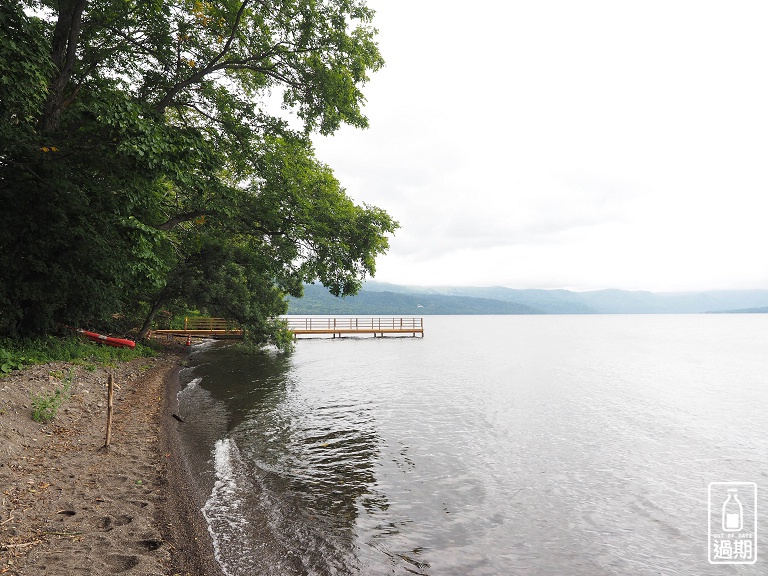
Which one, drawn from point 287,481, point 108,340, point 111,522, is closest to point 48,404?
point 111,522

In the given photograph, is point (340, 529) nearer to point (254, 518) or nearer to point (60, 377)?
point (254, 518)

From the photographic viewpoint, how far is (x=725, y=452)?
42.4 ft

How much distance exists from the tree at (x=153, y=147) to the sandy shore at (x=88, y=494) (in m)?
3.77

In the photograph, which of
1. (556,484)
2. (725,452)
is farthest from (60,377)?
(725,452)

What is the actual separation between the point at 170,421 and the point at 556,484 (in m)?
11.3

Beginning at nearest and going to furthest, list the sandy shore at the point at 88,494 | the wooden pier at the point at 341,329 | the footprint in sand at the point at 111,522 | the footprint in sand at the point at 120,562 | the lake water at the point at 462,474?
the footprint in sand at the point at 120,562
the sandy shore at the point at 88,494
the footprint in sand at the point at 111,522
the lake water at the point at 462,474
the wooden pier at the point at 341,329

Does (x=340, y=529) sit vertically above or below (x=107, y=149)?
below

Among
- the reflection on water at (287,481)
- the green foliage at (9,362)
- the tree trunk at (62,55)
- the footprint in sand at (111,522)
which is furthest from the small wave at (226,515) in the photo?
the tree trunk at (62,55)

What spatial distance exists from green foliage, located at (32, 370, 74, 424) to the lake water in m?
3.16

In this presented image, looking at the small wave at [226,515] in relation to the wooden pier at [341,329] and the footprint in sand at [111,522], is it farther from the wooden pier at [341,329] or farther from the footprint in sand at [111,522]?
the wooden pier at [341,329]

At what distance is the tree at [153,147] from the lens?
33.9ft

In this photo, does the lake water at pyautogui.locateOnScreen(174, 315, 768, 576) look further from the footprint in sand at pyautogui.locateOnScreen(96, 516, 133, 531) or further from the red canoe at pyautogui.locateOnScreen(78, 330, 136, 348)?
the red canoe at pyautogui.locateOnScreen(78, 330, 136, 348)

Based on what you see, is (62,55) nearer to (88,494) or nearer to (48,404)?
(48,404)

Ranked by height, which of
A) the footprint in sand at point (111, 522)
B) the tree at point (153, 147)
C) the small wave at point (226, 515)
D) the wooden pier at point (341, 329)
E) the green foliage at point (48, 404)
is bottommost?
the wooden pier at point (341, 329)
